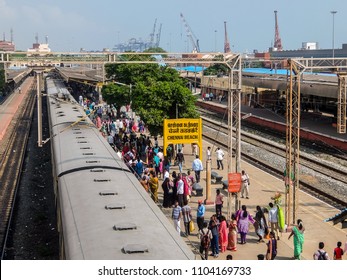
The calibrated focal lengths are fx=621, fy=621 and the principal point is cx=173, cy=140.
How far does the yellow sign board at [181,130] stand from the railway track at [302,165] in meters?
0.83

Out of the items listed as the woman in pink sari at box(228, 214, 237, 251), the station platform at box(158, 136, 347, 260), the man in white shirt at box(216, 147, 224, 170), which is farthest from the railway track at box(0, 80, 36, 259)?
the man in white shirt at box(216, 147, 224, 170)

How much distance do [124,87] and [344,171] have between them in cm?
2066

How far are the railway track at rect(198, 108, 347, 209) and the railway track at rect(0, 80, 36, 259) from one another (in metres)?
7.83

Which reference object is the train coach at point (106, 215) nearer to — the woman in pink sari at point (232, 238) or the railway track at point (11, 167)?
the woman in pink sari at point (232, 238)

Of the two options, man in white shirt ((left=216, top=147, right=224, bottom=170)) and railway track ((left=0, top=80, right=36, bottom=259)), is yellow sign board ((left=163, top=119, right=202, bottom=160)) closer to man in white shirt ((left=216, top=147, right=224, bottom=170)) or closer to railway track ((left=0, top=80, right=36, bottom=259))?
man in white shirt ((left=216, top=147, right=224, bottom=170))

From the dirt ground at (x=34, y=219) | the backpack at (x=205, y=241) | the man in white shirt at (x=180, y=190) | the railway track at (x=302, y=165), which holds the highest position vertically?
the man in white shirt at (x=180, y=190)

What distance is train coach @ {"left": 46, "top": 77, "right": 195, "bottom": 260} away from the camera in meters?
9.38

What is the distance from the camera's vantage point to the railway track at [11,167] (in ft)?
64.5

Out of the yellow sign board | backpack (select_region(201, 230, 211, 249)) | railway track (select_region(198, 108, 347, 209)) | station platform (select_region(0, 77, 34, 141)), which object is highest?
the yellow sign board

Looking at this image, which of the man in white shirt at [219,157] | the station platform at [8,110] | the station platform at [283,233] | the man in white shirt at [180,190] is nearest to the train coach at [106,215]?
the station platform at [283,233]

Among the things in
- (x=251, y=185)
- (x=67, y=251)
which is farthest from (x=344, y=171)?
(x=67, y=251)

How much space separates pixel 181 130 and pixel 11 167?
10.1m

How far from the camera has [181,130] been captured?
22438 millimetres

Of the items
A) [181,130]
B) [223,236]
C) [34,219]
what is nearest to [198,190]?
[181,130]
